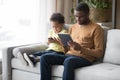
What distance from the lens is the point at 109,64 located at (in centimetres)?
277

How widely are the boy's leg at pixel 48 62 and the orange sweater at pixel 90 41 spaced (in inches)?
6.2

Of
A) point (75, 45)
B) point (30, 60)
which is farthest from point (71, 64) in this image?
point (30, 60)

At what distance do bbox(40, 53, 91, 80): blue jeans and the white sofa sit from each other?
0.05 meters

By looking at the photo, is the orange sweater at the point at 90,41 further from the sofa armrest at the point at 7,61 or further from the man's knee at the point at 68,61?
the sofa armrest at the point at 7,61

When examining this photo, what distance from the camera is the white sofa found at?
2412 millimetres

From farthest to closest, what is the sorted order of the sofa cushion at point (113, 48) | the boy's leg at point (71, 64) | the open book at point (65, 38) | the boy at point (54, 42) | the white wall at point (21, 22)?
the white wall at point (21, 22) < the boy at point (54, 42) < the sofa cushion at point (113, 48) < the open book at point (65, 38) < the boy's leg at point (71, 64)

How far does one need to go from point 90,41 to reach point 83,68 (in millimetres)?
349

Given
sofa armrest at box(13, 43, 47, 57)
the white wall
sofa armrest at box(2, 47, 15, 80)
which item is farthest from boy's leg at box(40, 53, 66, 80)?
the white wall

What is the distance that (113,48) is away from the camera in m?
2.78

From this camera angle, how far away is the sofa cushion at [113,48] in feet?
8.99

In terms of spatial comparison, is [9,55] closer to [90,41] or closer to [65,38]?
[65,38]

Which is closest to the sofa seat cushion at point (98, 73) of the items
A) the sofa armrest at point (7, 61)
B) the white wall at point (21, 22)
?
the sofa armrest at point (7, 61)

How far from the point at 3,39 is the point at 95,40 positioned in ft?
4.79

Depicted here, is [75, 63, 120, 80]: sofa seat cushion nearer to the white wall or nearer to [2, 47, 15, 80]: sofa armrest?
[2, 47, 15, 80]: sofa armrest
